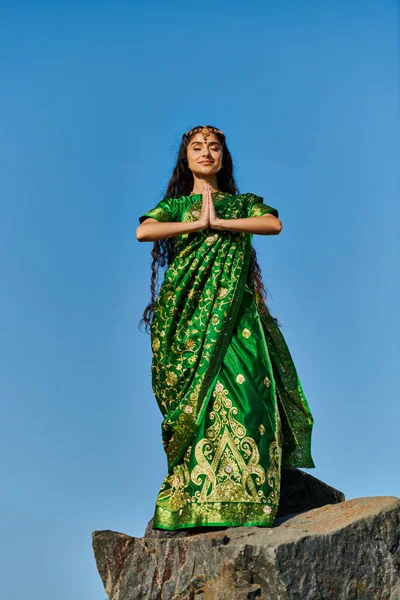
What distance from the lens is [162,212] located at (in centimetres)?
699

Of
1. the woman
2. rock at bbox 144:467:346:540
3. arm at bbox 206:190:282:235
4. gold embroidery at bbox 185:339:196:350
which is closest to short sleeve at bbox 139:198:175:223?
the woman

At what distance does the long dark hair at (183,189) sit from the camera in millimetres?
7445

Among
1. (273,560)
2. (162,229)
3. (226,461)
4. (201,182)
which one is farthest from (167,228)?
(273,560)

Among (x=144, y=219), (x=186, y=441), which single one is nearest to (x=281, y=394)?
(x=186, y=441)

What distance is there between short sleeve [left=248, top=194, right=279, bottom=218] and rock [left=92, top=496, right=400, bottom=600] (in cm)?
215

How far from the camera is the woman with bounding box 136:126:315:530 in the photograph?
242 inches

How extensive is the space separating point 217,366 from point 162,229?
3.45 ft

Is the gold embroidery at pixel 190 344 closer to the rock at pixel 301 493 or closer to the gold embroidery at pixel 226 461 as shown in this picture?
the gold embroidery at pixel 226 461

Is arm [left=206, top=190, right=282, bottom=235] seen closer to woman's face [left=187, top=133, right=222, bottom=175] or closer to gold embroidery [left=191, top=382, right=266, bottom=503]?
woman's face [left=187, top=133, right=222, bottom=175]

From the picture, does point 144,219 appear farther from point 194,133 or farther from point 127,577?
point 127,577

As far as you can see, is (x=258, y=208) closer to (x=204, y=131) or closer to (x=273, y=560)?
(x=204, y=131)

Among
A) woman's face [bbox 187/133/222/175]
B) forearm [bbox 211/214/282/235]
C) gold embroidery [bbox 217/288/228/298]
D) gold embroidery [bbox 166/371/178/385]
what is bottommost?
gold embroidery [bbox 166/371/178/385]

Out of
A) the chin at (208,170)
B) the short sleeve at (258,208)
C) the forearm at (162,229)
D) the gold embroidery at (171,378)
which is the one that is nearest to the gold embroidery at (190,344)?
the gold embroidery at (171,378)

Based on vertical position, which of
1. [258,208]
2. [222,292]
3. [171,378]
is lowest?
[171,378]
